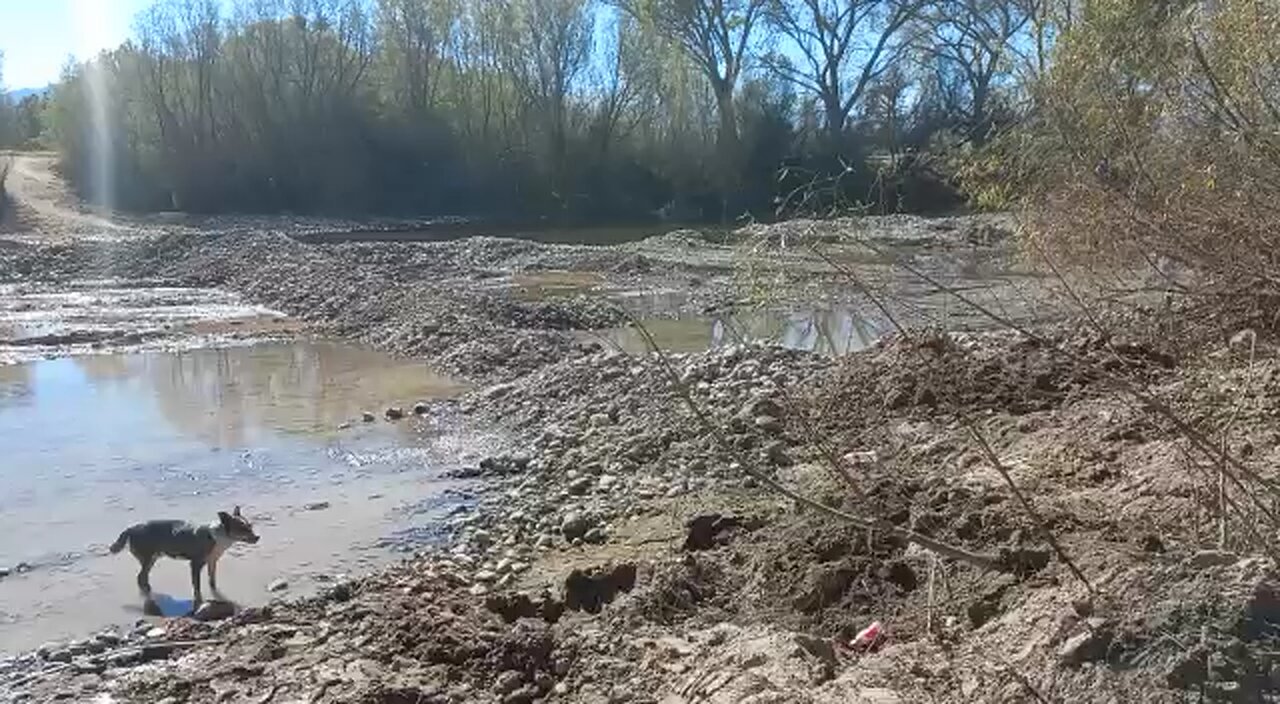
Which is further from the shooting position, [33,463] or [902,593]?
[33,463]

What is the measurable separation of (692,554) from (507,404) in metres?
7.06

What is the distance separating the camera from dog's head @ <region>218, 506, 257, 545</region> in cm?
818

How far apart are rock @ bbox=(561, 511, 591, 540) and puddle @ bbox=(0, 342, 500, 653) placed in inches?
45.9

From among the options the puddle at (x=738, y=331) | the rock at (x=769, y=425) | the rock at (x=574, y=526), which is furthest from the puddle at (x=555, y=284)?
the rock at (x=574, y=526)

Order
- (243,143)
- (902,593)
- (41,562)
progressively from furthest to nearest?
(243,143)
(41,562)
(902,593)

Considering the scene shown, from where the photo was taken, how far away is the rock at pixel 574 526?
8.57 metres

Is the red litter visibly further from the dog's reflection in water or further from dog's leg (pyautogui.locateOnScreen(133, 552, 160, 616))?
dog's leg (pyautogui.locateOnScreen(133, 552, 160, 616))

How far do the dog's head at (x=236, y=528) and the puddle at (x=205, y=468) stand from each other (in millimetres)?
278

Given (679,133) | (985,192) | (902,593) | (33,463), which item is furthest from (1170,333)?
(679,133)

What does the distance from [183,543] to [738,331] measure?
593 centimetres

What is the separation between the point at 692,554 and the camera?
274 inches

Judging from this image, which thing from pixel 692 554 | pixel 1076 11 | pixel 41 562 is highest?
pixel 1076 11

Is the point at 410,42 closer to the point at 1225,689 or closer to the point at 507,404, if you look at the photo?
the point at 507,404

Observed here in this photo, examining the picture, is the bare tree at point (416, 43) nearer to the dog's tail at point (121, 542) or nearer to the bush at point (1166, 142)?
the bush at point (1166, 142)
